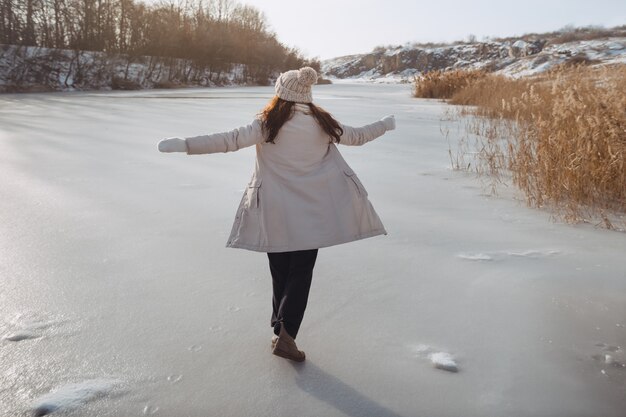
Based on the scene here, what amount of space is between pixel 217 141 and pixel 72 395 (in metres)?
0.94

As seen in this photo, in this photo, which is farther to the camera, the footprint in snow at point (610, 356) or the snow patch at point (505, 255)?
the snow patch at point (505, 255)

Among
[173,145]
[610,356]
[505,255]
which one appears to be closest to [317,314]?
[173,145]

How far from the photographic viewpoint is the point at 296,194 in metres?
1.83

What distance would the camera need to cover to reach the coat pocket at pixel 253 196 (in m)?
1.79

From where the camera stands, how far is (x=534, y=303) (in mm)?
2193

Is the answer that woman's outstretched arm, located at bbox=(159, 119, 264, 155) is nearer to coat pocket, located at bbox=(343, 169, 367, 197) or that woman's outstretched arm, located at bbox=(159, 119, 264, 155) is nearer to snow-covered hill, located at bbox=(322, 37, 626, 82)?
coat pocket, located at bbox=(343, 169, 367, 197)

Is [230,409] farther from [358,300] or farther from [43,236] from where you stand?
[43,236]

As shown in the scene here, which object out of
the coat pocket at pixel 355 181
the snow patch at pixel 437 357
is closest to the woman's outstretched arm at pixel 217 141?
the coat pocket at pixel 355 181

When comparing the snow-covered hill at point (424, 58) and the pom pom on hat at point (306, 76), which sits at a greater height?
the snow-covered hill at point (424, 58)

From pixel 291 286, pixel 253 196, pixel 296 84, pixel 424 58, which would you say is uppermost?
pixel 424 58

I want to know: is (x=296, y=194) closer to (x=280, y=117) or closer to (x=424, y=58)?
(x=280, y=117)

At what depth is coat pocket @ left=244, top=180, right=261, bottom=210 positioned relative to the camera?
70.3 inches

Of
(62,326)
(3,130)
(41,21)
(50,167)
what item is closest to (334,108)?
(3,130)

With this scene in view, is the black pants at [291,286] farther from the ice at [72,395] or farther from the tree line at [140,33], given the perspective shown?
the tree line at [140,33]
